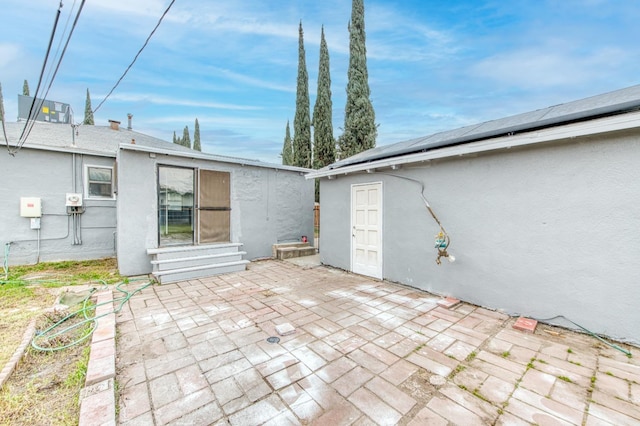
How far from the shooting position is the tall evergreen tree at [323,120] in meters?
15.1

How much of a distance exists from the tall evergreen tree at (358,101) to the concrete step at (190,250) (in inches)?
355

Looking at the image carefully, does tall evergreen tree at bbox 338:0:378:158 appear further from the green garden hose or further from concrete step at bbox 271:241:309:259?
the green garden hose

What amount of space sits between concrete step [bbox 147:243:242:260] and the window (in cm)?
342

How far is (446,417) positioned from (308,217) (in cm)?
665

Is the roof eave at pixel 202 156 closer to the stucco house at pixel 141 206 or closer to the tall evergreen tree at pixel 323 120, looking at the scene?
the stucco house at pixel 141 206

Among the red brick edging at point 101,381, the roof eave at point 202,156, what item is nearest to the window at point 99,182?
the roof eave at point 202,156

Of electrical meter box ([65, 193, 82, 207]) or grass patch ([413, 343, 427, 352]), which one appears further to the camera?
electrical meter box ([65, 193, 82, 207])

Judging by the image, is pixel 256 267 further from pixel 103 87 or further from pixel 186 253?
pixel 103 87

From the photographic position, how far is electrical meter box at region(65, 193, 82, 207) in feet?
21.0

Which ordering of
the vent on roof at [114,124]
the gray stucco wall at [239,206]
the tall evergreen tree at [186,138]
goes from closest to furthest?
the gray stucco wall at [239,206]
the vent on roof at [114,124]
the tall evergreen tree at [186,138]

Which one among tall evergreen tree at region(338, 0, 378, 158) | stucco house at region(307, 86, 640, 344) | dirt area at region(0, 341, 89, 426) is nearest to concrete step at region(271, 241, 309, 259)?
stucco house at region(307, 86, 640, 344)

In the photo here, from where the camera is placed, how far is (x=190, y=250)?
5.34 m

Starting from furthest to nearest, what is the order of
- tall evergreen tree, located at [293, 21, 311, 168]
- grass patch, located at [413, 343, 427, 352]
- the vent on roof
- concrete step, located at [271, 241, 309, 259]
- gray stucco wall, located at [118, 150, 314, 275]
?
tall evergreen tree, located at [293, 21, 311, 168] → the vent on roof → concrete step, located at [271, 241, 309, 259] → gray stucco wall, located at [118, 150, 314, 275] → grass patch, located at [413, 343, 427, 352]

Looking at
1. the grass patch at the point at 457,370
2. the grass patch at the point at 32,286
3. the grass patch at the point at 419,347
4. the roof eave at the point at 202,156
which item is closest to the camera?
the grass patch at the point at 457,370
